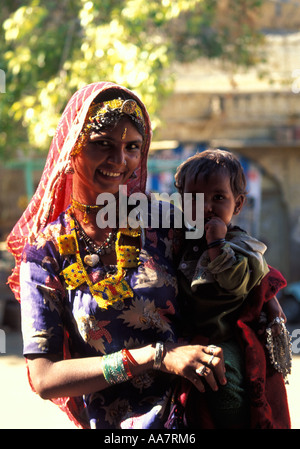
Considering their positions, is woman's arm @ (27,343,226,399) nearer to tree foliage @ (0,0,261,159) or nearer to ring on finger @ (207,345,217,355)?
ring on finger @ (207,345,217,355)

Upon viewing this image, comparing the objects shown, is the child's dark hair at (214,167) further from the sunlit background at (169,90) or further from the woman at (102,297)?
the sunlit background at (169,90)

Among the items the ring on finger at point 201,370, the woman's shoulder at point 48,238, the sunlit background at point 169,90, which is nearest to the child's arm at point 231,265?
the ring on finger at point 201,370

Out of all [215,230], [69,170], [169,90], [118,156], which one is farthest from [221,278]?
[169,90]

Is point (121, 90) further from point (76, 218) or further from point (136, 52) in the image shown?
point (136, 52)

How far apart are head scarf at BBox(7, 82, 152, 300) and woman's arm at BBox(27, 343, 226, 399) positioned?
419 millimetres

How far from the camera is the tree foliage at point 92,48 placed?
6.30m

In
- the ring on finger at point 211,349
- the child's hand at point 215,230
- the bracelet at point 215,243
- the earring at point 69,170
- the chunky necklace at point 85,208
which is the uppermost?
the earring at point 69,170

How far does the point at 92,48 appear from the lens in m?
6.59

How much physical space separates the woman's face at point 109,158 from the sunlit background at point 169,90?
12.8 feet

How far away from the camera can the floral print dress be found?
6.01 feet

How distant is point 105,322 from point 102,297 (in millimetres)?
77

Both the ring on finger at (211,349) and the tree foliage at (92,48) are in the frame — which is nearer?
the ring on finger at (211,349)

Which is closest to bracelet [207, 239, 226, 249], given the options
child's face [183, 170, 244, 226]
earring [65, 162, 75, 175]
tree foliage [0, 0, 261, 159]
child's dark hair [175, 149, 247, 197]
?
child's face [183, 170, 244, 226]
